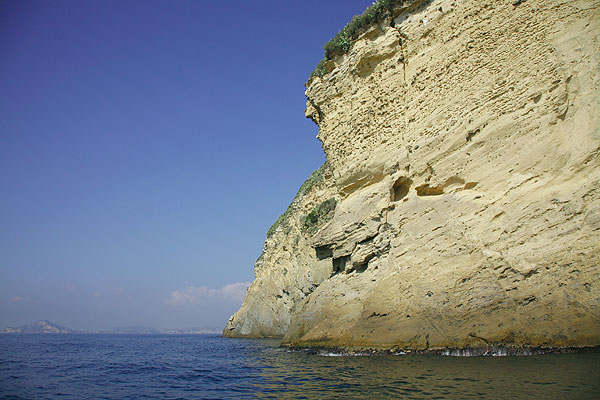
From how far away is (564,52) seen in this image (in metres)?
12.9

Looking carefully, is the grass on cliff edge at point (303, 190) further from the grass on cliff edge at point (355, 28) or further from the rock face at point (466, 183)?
the rock face at point (466, 183)

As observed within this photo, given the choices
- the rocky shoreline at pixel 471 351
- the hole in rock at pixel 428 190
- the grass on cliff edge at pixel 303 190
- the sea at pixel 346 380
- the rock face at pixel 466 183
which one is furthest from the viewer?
the grass on cliff edge at pixel 303 190

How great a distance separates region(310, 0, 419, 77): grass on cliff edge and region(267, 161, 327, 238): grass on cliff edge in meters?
14.1

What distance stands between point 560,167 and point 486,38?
5.70 metres

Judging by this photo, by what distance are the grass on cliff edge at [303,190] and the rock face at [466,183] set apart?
48.6 ft

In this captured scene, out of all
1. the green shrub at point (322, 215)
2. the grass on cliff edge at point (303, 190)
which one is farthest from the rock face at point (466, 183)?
the grass on cliff edge at point (303, 190)

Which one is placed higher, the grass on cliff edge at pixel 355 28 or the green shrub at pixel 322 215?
the grass on cliff edge at pixel 355 28

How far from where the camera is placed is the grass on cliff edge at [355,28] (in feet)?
58.9

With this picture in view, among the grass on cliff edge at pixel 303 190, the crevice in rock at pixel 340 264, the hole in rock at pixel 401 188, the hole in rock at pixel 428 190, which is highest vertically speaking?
the grass on cliff edge at pixel 303 190

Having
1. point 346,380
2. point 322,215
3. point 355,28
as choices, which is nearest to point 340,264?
point 322,215

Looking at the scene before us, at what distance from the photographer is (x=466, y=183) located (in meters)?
14.4

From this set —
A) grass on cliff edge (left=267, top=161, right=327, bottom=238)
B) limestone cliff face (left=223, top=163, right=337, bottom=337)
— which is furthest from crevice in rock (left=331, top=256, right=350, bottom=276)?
grass on cliff edge (left=267, top=161, right=327, bottom=238)

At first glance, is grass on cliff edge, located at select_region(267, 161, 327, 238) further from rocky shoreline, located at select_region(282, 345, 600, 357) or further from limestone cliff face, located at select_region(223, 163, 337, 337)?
rocky shoreline, located at select_region(282, 345, 600, 357)

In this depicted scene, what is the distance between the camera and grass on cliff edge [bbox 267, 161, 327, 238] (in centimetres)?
3477
